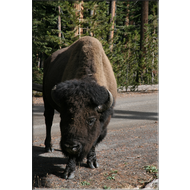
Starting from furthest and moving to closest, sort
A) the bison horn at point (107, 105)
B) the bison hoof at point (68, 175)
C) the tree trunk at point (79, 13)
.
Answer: the tree trunk at point (79, 13)
the bison hoof at point (68, 175)
the bison horn at point (107, 105)

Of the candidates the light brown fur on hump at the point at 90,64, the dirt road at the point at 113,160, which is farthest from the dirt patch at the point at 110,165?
the light brown fur on hump at the point at 90,64

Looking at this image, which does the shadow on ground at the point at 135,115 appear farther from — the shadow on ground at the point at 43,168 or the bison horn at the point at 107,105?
the bison horn at the point at 107,105

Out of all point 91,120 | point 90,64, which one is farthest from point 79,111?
point 90,64

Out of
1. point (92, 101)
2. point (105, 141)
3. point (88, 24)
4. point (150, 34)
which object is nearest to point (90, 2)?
point (88, 24)

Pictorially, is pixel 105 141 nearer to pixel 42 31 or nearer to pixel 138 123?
pixel 138 123

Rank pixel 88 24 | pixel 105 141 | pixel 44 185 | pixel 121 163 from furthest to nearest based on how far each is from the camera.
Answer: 1. pixel 88 24
2. pixel 105 141
3. pixel 121 163
4. pixel 44 185

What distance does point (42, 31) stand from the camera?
8.47 meters

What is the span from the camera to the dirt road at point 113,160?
3926 millimetres

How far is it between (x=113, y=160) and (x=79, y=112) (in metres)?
1.94

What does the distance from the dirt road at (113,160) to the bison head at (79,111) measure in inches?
29.6

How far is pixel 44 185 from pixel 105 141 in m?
2.71

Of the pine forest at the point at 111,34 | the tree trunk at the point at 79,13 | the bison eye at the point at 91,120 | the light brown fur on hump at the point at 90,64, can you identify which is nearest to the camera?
the bison eye at the point at 91,120

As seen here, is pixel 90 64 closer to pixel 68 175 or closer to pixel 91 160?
pixel 91 160

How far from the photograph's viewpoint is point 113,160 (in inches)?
191
